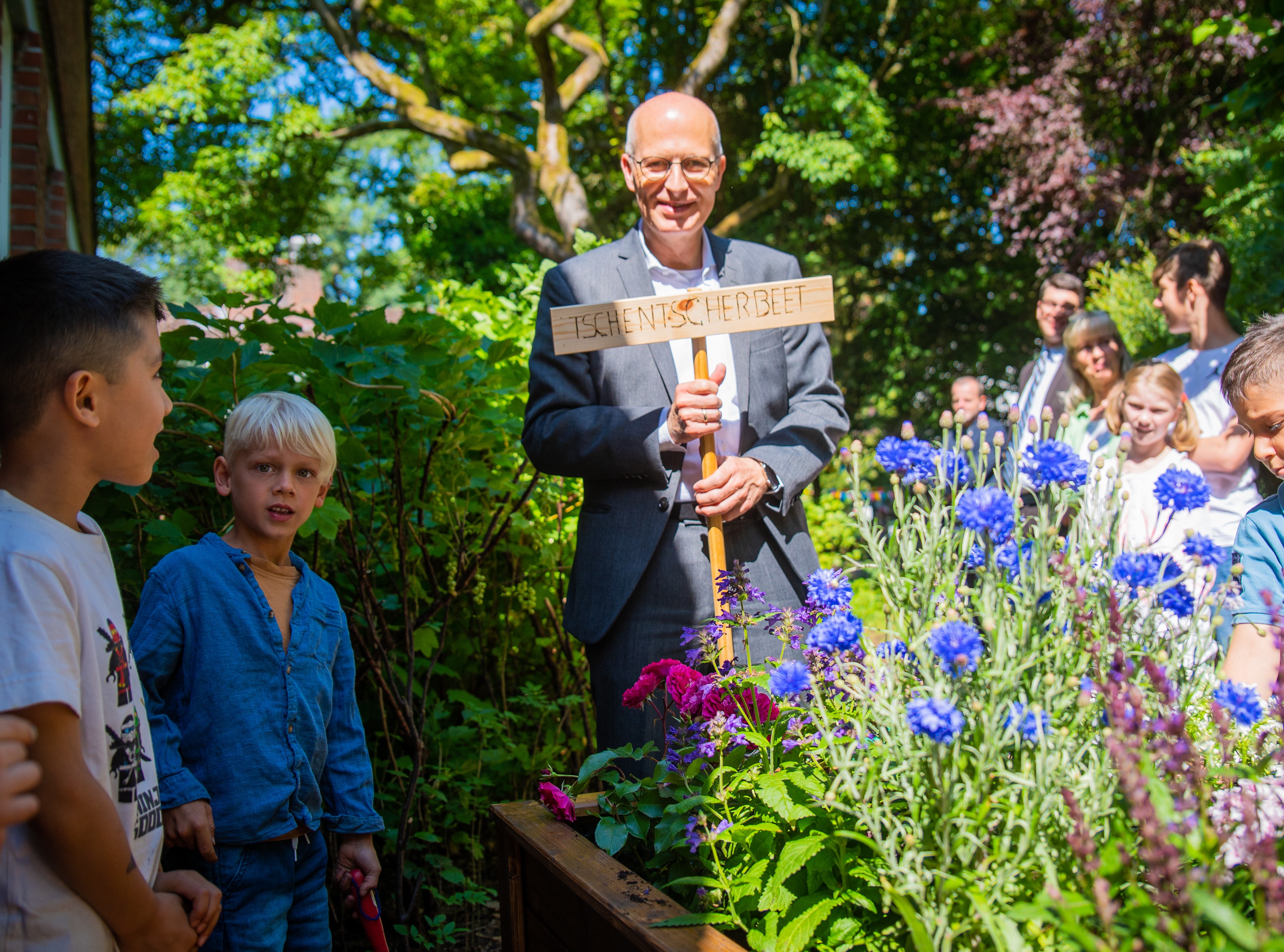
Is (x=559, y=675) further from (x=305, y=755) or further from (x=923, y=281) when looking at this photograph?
(x=923, y=281)

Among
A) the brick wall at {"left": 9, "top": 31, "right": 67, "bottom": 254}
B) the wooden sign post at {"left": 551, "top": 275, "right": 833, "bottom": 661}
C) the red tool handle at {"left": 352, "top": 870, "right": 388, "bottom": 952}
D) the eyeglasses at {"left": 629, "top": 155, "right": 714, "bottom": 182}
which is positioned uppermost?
the brick wall at {"left": 9, "top": 31, "right": 67, "bottom": 254}

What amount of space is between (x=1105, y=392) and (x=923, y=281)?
9.96 meters

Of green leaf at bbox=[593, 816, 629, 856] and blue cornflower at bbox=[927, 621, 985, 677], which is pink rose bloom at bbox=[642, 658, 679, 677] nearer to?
green leaf at bbox=[593, 816, 629, 856]

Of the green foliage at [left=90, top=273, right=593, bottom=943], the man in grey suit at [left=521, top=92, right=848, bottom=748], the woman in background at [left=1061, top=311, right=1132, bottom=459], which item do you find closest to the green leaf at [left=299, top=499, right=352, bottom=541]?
the green foliage at [left=90, top=273, right=593, bottom=943]

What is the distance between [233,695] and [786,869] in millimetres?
959

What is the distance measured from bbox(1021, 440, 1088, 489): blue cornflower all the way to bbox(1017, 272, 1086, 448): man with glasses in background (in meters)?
3.39

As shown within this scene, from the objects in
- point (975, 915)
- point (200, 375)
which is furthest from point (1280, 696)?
point (200, 375)

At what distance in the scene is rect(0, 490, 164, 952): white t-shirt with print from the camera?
0.96 m

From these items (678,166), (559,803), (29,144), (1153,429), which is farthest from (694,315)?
(29,144)

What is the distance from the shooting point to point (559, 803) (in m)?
1.60

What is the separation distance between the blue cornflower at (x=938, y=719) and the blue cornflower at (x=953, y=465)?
37 centimetres

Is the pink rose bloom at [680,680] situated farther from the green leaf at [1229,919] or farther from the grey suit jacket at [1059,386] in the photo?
the grey suit jacket at [1059,386]

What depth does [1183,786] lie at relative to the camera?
2.82ft

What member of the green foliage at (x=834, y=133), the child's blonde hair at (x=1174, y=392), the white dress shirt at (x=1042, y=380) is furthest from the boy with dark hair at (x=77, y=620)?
the green foliage at (x=834, y=133)
